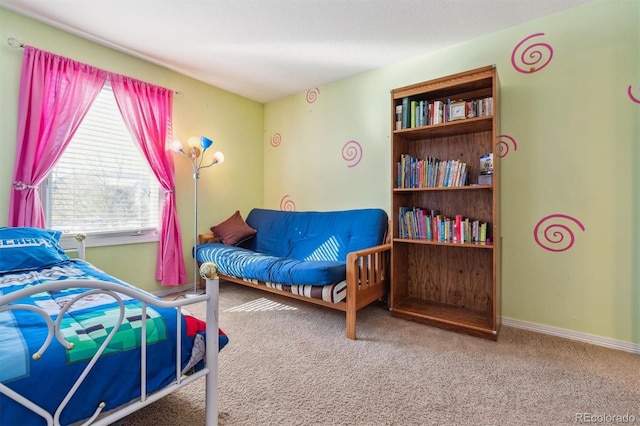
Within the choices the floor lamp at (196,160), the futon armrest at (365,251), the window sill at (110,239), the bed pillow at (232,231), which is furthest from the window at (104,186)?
the futon armrest at (365,251)

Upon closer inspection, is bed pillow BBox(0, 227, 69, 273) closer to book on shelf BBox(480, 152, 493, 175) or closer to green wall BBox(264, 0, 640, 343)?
book on shelf BBox(480, 152, 493, 175)

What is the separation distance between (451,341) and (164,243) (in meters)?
2.68

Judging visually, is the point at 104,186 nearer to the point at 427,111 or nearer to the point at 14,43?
the point at 14,43

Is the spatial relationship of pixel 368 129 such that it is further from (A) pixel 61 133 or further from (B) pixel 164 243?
(A) pixel 61 133

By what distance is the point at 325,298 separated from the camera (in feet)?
6.91

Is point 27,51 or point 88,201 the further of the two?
point 88,201

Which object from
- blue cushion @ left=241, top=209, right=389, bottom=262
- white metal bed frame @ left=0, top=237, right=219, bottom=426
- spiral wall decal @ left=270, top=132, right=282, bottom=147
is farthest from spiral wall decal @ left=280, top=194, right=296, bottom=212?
white metal bed frame @ left=0, top=237, right=219, bottom=426

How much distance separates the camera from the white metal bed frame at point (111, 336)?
0.72 metres

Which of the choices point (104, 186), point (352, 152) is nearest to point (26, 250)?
point (104, 186)

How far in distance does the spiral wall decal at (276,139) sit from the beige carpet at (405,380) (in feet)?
7.80

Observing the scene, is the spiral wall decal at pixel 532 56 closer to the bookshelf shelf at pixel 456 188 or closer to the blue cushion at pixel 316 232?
the bookshelf shelf at pixel 456 188

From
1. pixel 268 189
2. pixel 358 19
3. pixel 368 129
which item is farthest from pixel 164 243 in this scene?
pixel 358 19

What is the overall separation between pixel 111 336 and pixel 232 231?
2403 mm

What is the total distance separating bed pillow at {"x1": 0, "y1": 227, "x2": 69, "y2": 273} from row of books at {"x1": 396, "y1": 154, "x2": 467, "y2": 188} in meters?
2.49
